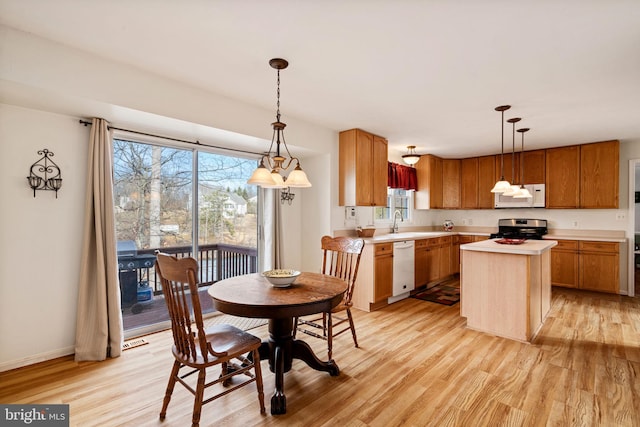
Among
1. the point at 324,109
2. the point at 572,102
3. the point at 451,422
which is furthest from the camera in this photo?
the point at 324,109

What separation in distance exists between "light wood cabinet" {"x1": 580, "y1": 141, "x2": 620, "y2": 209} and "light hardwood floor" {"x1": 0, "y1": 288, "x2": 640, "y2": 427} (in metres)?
2.32

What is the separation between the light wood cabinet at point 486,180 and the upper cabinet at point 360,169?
2.61 metres

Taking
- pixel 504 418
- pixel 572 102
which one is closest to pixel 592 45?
pixel 572 102

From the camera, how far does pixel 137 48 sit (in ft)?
7.19

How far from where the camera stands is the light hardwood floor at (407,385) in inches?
75.2

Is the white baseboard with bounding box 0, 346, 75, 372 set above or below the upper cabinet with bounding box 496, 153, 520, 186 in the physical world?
below

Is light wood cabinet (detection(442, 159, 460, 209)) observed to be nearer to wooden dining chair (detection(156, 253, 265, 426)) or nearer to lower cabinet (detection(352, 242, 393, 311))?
lower cabinet (detection(352, 242, 393, 311))

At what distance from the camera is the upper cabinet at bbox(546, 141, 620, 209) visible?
471 centimetres

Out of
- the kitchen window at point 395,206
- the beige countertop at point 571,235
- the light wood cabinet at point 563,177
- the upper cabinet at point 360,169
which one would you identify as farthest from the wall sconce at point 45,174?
the light wood cabinet at point 563,177

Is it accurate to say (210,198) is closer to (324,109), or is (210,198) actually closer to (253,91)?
(253,91)

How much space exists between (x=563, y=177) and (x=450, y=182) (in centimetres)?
181

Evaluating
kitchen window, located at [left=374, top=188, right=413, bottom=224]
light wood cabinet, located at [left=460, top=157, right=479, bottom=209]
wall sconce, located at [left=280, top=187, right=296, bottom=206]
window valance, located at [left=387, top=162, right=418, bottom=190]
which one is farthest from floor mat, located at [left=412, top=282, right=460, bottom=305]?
wall sconce, located at [left=280, top=187, right=296, bottom=206]

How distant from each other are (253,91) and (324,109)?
0.84 meters

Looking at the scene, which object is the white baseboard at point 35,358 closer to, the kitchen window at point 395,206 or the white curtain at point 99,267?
the white curtain at point 99,267
